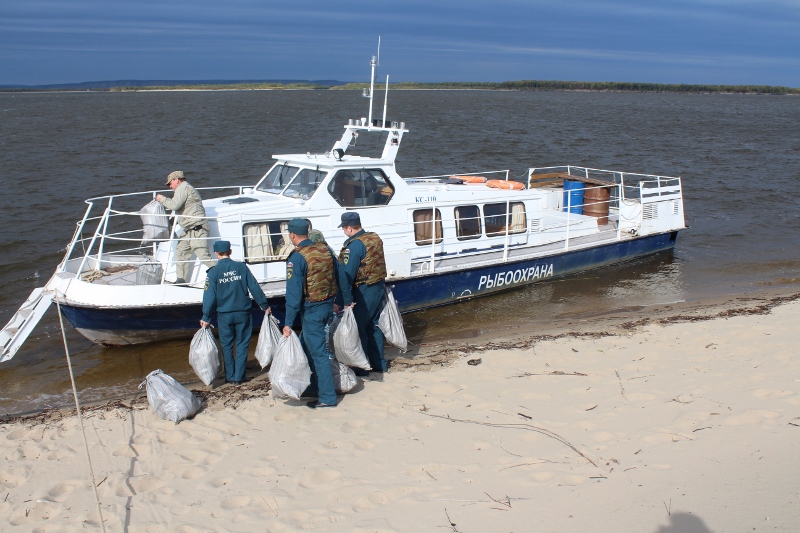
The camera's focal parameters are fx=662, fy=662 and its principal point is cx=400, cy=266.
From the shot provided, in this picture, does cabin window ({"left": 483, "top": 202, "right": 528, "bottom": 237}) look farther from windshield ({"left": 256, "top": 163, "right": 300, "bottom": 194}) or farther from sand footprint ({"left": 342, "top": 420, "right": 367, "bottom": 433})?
sand footprint ({"left": 342, "top": 420, "right": 367, "bottom": 433})

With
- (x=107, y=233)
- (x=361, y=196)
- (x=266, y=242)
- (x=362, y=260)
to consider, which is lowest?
(x=107, y=233)

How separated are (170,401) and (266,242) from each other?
11.6ft

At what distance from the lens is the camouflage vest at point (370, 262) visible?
6.88 m

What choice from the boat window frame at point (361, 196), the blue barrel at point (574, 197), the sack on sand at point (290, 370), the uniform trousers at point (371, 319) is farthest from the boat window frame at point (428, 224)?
the sack on sand at point (290, 370)

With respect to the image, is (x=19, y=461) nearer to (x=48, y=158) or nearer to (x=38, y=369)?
(x=38, y=369)

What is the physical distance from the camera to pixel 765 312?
992cm

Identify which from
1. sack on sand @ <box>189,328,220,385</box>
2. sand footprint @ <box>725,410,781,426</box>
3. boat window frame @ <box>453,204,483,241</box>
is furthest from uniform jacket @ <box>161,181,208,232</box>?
sand footprint @ <box>725,410,781,426</box>

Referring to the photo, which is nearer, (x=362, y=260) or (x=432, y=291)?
(x=362, y=260)

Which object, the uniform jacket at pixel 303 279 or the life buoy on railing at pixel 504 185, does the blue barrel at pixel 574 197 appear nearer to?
the life buoy on railing at pixel 504 185

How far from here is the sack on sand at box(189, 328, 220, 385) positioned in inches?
274

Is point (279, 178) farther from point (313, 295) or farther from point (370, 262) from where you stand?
point (313, 295)

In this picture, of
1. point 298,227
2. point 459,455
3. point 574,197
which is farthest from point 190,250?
point 574,197

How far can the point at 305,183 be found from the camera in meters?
10.1

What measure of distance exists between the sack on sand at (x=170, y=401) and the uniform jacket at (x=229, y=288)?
2.93 feet
